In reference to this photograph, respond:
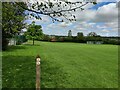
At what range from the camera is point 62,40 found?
89.9 meters

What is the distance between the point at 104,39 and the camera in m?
81.8

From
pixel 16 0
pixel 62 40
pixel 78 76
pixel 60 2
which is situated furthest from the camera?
pixel 62 40

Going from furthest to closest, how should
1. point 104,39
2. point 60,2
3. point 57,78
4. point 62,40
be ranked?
1. point 62,40
2. point 104,39
3. point 57,78
4. point 60,2

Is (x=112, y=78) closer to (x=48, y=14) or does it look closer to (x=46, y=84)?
(x=46, y=84)

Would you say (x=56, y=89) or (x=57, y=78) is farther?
(x=57, y=78)

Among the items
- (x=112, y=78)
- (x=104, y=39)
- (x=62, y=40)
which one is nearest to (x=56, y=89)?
(x=112, y=78)

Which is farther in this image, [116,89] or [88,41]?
[88,41]

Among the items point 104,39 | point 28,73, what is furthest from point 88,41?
point 28,73

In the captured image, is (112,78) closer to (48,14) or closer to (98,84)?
(98,84)

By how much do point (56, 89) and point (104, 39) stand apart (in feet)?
244

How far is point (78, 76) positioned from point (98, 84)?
72.5 inches

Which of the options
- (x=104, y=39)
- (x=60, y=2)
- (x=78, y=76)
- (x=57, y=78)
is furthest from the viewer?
(x=104, y=39)

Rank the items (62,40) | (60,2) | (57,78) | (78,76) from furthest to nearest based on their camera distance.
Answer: (62,40) → (78,76) → (57,78) → (60,2)

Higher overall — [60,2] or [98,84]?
[60,2]
